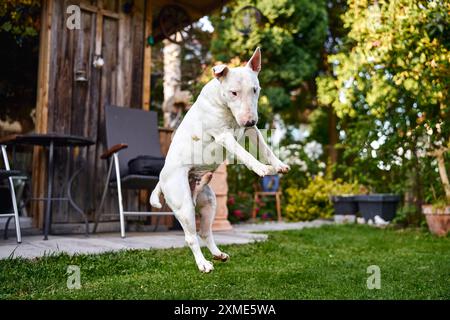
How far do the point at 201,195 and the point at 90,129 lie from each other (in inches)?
118

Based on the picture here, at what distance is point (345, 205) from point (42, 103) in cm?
441

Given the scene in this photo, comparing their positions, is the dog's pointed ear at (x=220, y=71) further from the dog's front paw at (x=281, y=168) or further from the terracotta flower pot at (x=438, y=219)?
the terracotta flower pot at (x=438, y=219)

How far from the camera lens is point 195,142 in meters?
2.05

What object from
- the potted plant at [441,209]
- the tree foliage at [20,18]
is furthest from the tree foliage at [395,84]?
the tree foliage at [20,18]

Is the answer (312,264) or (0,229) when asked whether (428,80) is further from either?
(0,229)

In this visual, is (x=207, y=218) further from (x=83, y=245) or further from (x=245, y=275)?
(x=83, y=245)

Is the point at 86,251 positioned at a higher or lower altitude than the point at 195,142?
lower

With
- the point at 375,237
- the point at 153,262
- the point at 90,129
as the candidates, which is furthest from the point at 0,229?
the point at 375,237

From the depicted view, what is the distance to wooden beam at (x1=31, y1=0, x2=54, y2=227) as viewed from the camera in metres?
4.46

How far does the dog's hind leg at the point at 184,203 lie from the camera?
2014 mm

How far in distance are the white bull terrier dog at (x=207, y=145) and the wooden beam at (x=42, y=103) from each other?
104 inches

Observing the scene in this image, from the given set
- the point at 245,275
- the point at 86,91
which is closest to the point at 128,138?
the point at 86,91

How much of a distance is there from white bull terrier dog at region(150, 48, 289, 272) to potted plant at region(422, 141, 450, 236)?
11.5 feet
